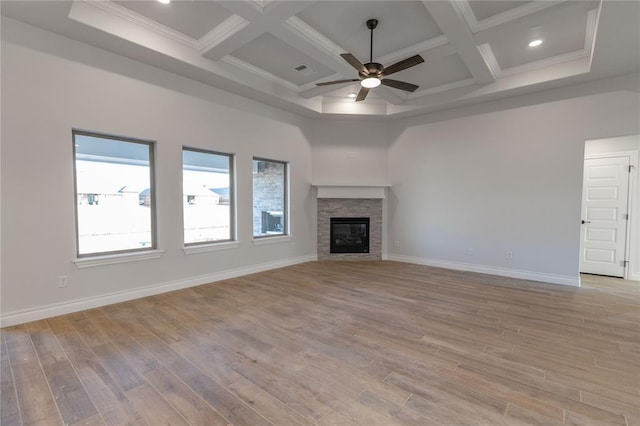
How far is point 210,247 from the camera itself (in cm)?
475

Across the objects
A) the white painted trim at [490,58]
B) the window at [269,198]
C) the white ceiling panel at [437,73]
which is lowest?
the window at [269,198]

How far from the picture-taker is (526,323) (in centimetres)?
315

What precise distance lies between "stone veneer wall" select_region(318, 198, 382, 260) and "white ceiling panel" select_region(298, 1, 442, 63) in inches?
130

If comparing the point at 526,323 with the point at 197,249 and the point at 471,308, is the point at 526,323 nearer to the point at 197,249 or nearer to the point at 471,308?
the point at 471,308

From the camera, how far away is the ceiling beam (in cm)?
301

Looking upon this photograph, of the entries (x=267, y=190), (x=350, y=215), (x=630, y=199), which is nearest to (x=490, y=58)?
(x=630, y=199)

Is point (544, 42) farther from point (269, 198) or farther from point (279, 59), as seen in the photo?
point (269, 198)

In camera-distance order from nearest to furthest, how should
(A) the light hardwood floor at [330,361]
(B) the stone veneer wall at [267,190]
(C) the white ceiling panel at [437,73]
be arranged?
(A) the light hardwood floor at [330,361], (C) the white ceiling panel at [437,73], (B) the stone veneer wall at [267,190]

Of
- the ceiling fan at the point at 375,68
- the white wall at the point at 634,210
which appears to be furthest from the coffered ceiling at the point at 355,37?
the white wall at the point at 634,210

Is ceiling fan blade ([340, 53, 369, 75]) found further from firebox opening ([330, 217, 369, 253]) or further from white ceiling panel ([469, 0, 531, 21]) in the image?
firebox opening ([330, 217, 369, 253])

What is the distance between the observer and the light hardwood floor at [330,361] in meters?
1.81

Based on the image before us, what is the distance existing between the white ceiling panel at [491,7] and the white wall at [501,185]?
234cm

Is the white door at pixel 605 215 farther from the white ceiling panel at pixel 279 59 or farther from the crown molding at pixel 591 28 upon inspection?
the white ceiling panel at pixel 279 59

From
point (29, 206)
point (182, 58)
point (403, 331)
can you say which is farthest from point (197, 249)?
point (403, 331)
